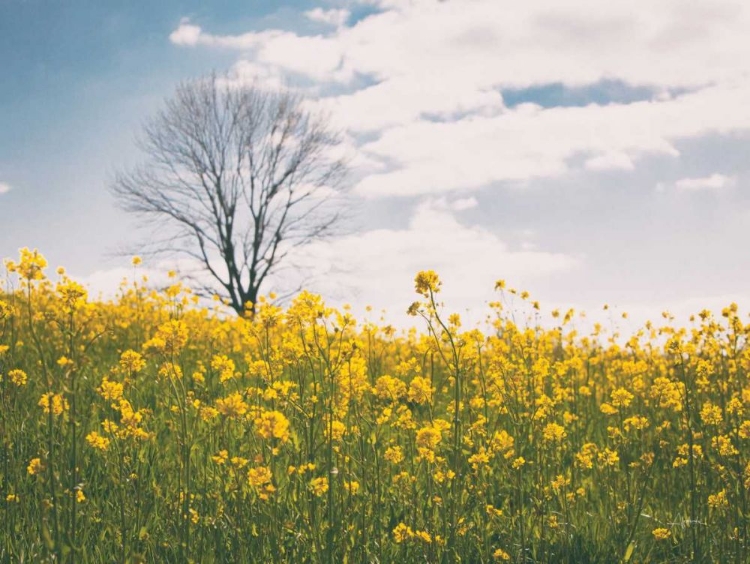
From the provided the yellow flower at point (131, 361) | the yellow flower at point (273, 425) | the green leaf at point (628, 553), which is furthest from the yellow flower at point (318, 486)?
the green leaf at point (628, 553)

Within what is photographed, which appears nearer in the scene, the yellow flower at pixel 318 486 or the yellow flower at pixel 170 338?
the yellow flower at pixel 170 338

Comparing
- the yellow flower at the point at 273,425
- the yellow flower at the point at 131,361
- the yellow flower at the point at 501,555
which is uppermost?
the yellow flower at the point at 131,361

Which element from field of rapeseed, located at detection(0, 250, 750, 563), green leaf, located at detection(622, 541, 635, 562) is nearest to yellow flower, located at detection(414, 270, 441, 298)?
field of rapeseed, located at detection(0, 250, 750, 563)

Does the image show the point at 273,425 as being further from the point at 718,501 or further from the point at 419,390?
the point at 718,501

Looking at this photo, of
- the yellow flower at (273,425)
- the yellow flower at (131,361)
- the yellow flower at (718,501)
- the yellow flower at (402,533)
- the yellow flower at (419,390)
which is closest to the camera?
the yellow flower at (273,425)

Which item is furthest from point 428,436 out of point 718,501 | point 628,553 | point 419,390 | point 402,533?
point 718,501

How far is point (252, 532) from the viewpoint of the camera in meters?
3.44

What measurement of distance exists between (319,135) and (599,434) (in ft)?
80.3

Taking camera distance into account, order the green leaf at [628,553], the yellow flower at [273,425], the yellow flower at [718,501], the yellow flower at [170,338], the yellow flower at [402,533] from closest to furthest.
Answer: the yellow flower at [273,425] → the yellow flower at [170,338] → the yellow flower at [402,533] → the green leaf at [628,553] → the yellow flower at [718,501]

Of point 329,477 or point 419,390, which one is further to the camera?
point 419,390

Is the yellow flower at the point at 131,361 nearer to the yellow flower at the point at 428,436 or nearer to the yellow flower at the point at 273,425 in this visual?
the yellow flower at the point at 273,425

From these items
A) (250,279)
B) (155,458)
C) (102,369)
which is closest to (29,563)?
(155,458)

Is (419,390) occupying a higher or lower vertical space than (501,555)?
higher

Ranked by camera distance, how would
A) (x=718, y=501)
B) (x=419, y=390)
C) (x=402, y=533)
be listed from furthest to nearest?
1. (x=718, y=501)
2. (x=419, y=390)
3. (x=402, y=533)
